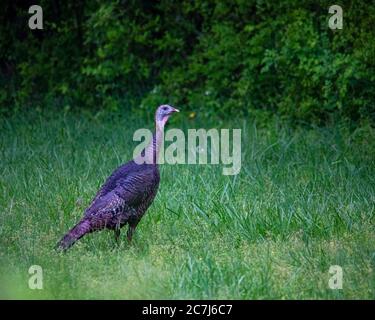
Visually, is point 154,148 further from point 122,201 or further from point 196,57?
point 196,57

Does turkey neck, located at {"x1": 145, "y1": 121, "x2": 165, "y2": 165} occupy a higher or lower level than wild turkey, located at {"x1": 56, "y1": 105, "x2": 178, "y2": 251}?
higher

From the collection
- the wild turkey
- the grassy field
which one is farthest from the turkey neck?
the grassy field

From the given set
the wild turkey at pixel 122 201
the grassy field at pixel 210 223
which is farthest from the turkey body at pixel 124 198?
the grassy field at pixel 210 223

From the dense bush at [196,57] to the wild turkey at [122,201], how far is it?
3437mm

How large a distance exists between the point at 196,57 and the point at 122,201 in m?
4.79

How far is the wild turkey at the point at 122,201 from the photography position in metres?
5.66

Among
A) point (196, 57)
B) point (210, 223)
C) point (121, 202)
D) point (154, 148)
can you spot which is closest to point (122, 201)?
point (121, 202)

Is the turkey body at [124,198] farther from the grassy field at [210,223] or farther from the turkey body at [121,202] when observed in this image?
the grassy field at [210,223]

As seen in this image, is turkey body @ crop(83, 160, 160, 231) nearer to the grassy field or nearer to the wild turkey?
the wild turkey

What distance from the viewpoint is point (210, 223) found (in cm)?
609

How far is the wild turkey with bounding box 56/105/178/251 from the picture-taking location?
5664 millimetres

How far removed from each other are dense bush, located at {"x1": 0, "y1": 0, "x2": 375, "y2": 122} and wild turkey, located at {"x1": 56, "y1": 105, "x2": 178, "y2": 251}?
3.44 meters

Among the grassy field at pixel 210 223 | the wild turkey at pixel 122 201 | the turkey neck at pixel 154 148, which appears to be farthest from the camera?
the turkey neck at pixel 154 148

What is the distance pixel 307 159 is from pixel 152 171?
7.19ft
